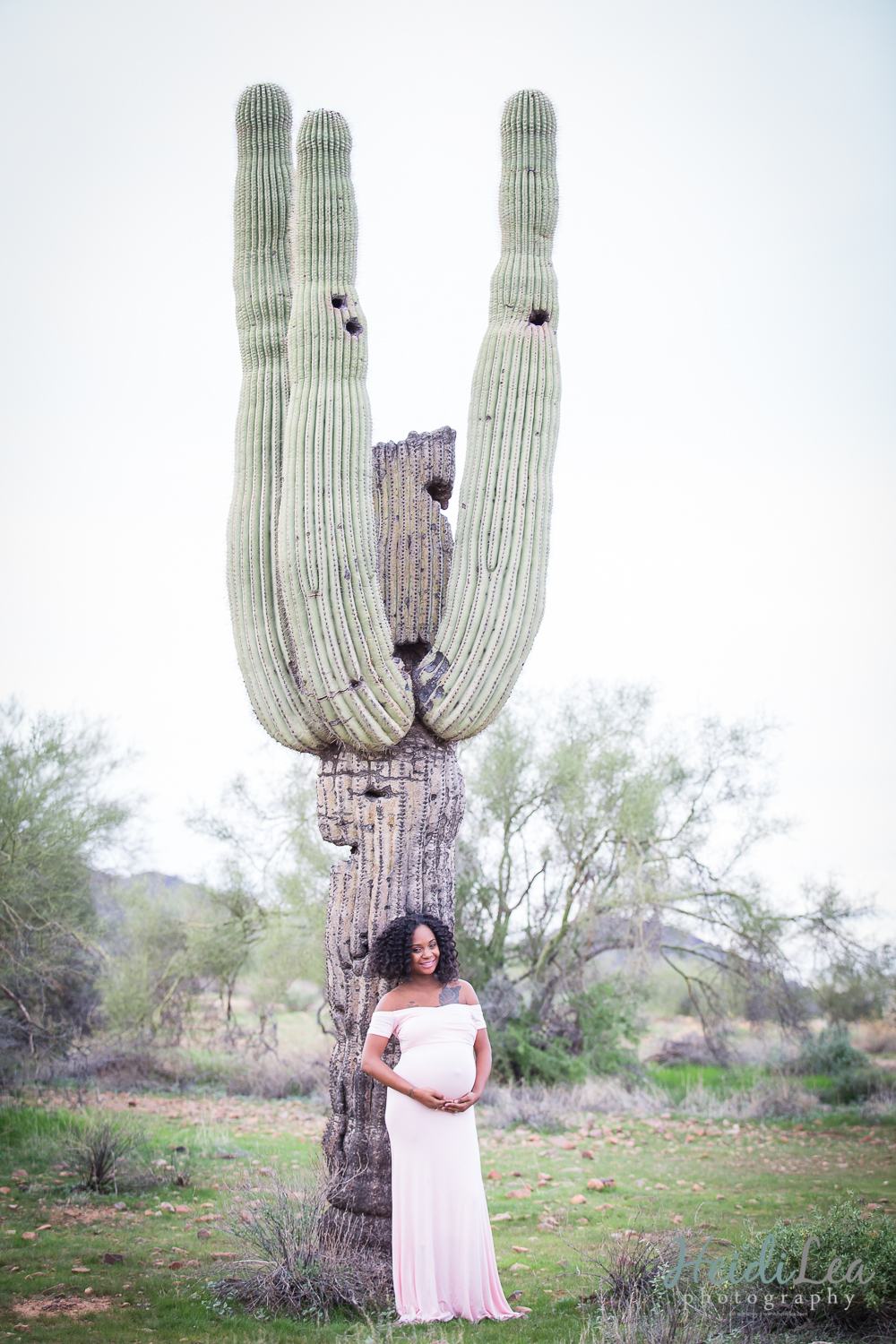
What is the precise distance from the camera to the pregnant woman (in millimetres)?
4184

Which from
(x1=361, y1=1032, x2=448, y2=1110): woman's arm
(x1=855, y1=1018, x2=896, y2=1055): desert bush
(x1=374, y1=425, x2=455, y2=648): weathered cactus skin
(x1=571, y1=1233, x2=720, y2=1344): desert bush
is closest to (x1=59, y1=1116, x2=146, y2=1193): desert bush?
(x1=571, y1=1233, x2=720, y2=1344): desert bush

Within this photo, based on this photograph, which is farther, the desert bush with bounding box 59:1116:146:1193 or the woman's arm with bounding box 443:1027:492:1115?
the desert bush with bounding box 59:1116:146:1193

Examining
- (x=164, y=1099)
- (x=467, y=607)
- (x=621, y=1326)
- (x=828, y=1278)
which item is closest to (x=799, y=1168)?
(x=828, y=1278)

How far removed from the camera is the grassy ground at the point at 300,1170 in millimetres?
4434

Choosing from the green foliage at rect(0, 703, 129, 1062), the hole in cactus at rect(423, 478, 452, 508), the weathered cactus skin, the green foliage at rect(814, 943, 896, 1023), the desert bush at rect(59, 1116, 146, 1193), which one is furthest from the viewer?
the green foliage at rect(814, 943, 896, 1023)

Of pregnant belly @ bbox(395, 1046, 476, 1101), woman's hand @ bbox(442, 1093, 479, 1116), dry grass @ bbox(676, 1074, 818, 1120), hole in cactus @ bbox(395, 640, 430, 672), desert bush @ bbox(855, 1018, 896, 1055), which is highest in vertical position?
hole in cactus @ bbox(395, 640, 430, 672)

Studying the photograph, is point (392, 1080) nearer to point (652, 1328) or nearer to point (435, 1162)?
point (435, 1162)

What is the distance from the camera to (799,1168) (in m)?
8.29

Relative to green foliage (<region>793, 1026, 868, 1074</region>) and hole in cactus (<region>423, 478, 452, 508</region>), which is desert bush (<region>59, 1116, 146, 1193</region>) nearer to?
hole in cactus (<region>423, 478, 452, 508</region>)

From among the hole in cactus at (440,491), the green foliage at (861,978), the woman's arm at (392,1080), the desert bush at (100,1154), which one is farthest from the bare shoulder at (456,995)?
the green foliage at (861,978)

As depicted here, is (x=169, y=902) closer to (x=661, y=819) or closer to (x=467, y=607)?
(x=661, y=819)

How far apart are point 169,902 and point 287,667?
11827 millimetres

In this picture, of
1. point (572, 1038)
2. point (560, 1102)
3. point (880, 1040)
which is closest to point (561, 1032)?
point (572, 1038)

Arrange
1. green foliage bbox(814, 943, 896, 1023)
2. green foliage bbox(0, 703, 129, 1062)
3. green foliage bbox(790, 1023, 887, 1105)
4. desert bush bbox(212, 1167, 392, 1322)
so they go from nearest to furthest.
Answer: desert bush bbox(212, 1167, 392, 1322) → green foliage bbox(0, 703, 129, 1062) → green foliage bbox(790, 1023, 887, 1105) → green foliage bbox(814, 943, 896, 1023)
